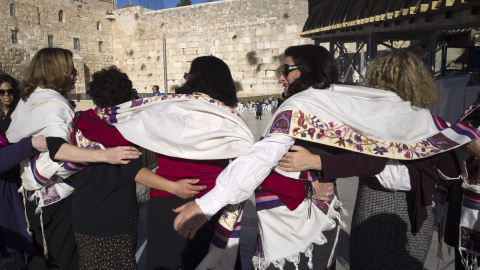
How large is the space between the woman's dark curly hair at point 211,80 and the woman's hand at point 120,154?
407mm

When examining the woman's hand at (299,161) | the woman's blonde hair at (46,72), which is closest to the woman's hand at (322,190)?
the woman's hand at (299,161)

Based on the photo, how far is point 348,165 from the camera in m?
1.57

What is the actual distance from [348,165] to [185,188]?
30.1 inches

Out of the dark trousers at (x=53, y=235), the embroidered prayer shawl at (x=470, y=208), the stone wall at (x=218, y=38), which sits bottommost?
the dark trousers at (x=53, y=235)

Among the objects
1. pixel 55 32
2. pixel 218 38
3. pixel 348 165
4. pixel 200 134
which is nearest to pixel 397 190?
pixel 348 165

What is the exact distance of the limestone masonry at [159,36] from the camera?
21.8 m

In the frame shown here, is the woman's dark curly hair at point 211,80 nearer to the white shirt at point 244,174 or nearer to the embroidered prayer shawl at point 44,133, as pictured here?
the white shirt at point 244,174

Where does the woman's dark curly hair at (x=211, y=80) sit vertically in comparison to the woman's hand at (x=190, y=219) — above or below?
above

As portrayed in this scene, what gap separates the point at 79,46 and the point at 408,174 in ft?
93.4

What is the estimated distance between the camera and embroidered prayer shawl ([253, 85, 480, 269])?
4.96 feet

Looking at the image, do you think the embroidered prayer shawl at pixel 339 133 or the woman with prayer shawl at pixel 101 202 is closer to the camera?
the embroidered prayer shawl at pixel 339 133

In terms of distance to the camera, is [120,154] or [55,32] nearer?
[120,154]

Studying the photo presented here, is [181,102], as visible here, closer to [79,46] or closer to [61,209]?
[61,209]

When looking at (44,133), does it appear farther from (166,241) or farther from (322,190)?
(322,190)
